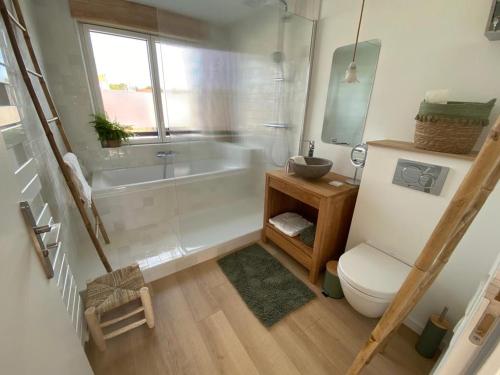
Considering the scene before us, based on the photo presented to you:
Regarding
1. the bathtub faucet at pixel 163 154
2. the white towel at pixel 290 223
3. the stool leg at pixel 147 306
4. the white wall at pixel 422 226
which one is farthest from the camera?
the bathtub faucet at pixel 163 154

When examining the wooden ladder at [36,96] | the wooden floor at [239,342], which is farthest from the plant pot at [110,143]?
the wooden floor at [239,342]

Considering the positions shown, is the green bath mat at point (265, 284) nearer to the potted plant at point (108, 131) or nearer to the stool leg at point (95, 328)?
the stool leg at point (95, 328)

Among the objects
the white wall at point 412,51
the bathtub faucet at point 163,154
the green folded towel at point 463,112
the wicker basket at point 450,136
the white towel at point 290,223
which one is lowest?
the white towel at point 290,223

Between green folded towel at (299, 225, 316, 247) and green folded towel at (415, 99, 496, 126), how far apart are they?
1.10m

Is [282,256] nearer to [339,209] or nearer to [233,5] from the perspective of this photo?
[339,209]

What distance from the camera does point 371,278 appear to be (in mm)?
1219

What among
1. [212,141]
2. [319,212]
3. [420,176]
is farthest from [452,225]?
[212,141]

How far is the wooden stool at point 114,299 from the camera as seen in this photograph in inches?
44.5

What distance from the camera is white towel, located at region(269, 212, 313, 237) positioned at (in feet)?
6.07

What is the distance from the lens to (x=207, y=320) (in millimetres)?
1392

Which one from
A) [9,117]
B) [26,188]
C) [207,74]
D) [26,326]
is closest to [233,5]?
[207,74]

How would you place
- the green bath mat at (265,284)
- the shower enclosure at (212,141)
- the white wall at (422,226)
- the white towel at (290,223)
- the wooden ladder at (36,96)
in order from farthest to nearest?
the shower enclosure at (212,141)
the white towel at (290,223)
the green bath mat at (265,284)
the white wall at (422,226)
the wooden ladder at (36,96)

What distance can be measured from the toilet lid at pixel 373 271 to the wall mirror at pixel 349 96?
0.94 metres

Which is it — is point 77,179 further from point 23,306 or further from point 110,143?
point 110,143
